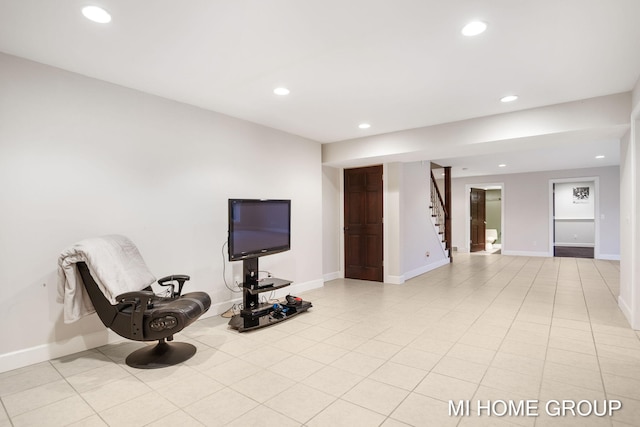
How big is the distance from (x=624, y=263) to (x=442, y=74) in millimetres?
3287

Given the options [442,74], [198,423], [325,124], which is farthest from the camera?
[325,124]

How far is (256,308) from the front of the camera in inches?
149

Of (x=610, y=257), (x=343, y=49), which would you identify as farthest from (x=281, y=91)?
(x=610, y=257)

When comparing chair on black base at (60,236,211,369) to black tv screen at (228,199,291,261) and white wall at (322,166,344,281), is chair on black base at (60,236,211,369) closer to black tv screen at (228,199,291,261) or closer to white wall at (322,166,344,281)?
black tv screen at (228,199,291,261)

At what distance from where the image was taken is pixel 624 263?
Result: 3.84 metres

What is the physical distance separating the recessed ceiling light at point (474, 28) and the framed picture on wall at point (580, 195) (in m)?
11.5

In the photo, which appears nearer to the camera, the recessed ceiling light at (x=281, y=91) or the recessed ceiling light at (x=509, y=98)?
the recessed ceiling light at (x=281, y=91)

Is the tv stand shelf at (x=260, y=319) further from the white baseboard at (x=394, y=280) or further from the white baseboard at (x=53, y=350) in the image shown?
the white baseboard at (x=394, y=280)

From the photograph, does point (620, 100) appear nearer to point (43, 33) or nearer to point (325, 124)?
point (325, 124)

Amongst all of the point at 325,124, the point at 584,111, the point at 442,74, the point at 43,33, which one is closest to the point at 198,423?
the point at 43,33

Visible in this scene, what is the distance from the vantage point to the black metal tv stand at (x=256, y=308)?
3539mm

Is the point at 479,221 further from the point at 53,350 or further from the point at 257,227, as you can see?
the point at 53,350

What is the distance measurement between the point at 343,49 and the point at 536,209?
29.8ft

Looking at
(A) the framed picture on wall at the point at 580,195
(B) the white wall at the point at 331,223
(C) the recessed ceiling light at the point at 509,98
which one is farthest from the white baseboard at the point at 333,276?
(A) the framed picture on wall at the point at 580,195
